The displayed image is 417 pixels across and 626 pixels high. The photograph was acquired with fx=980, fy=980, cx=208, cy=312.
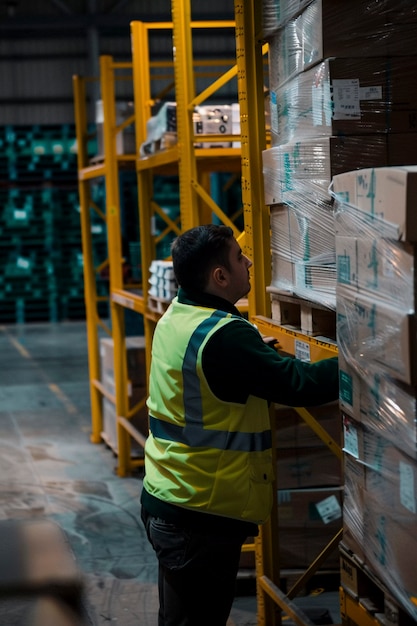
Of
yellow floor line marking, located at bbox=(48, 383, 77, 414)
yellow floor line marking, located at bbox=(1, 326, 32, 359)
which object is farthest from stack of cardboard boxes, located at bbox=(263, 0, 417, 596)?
yellow floor line marking, located at bbox=(1, 326, 32, 359)

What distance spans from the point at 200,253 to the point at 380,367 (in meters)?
0.87

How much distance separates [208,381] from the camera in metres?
3.38

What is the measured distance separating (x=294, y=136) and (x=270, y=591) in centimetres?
217

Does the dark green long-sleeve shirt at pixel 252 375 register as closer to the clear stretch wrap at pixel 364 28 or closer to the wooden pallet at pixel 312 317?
the wooden pallet at pixel 312 317

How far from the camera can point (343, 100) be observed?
3.57 meters

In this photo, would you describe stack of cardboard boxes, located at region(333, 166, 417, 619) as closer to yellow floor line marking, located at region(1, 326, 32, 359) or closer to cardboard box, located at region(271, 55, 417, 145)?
cardboard box, located at region(271, 55, 417, 145)

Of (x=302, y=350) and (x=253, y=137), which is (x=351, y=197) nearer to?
(x=302, y=350)

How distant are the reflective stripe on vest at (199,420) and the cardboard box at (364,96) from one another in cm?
86

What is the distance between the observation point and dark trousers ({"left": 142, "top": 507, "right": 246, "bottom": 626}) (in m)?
3.45

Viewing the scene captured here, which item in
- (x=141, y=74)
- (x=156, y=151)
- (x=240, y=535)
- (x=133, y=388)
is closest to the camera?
(x=240, y=535)

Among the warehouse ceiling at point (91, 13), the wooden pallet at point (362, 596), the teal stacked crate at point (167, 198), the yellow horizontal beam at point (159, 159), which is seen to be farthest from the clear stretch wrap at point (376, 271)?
the warehouse ceiling at point (91, 13)

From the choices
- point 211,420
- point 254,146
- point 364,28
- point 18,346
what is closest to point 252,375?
point 211,420

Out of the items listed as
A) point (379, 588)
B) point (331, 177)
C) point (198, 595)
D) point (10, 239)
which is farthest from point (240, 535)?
point (10, 239)

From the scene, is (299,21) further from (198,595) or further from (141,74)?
(141,74)
